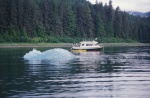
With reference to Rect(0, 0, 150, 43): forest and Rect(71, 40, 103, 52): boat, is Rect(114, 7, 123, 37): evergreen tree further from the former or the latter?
Rect(71, 40, 103, 52): boat

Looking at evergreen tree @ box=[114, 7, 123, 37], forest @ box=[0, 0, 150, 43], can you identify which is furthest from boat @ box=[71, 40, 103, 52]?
evergreen tree @ box=[114, 7, 123, 37]

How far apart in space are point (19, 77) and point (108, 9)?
15636cm

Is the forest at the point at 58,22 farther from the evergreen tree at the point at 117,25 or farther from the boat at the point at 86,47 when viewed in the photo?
the boat at the point at 86,47

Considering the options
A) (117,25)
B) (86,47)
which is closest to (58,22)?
(117,25)

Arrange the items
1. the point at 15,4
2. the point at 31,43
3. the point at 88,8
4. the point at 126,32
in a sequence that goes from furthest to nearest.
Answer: the point at 126,32
the point at 88,8
the point at 15,4
the point at 31,43

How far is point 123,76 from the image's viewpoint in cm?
3712

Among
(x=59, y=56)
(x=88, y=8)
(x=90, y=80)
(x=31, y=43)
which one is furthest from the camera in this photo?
(x=88, y=8)

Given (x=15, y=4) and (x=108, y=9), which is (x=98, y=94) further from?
(x=108, y=9)

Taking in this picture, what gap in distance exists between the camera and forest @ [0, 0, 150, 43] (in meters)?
139

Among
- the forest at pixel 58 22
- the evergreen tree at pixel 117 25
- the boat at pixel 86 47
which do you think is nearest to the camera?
the boat at pixel 86 47

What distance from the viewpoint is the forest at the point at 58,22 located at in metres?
139

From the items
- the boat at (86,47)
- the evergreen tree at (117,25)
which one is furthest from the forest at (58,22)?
the boat at (86,47)

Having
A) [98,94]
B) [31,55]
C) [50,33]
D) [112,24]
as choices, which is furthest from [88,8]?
[98,94]

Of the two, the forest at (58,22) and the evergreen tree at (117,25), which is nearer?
the forest at (58,22)
